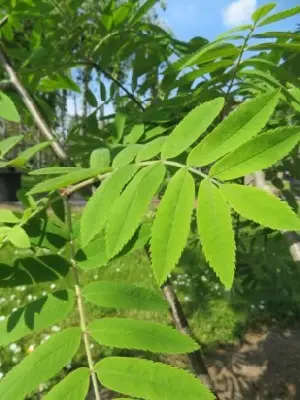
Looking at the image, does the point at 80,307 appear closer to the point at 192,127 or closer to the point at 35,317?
the point at 35,317

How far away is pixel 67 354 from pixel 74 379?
0.05 metres

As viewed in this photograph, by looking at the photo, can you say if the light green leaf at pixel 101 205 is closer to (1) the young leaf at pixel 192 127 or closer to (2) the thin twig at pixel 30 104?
(1) the young leaf at pixel 192 127

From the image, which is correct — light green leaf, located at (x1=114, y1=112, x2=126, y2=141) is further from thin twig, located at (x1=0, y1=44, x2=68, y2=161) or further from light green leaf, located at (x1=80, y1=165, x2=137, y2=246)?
light green leaf, located at (x1=80, y1=165, x2=137, y2=246)

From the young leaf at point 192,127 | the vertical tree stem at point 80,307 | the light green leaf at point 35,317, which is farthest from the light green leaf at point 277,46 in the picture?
the light green leaf at point 35,317

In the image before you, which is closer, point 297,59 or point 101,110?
point 297,59

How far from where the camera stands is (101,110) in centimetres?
128

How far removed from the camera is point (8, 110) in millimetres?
874

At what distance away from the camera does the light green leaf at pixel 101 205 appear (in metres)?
0.59

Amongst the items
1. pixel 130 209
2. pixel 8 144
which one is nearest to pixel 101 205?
pixel 130 209

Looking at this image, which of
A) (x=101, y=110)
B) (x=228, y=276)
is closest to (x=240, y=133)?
(x=228, y=276)

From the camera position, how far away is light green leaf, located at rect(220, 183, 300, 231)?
1.58 feet

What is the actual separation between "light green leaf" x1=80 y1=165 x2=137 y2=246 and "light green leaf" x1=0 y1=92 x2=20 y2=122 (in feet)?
1.02

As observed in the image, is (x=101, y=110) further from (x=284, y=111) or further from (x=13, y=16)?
(x=284, y=111)

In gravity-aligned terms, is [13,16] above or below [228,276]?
above
